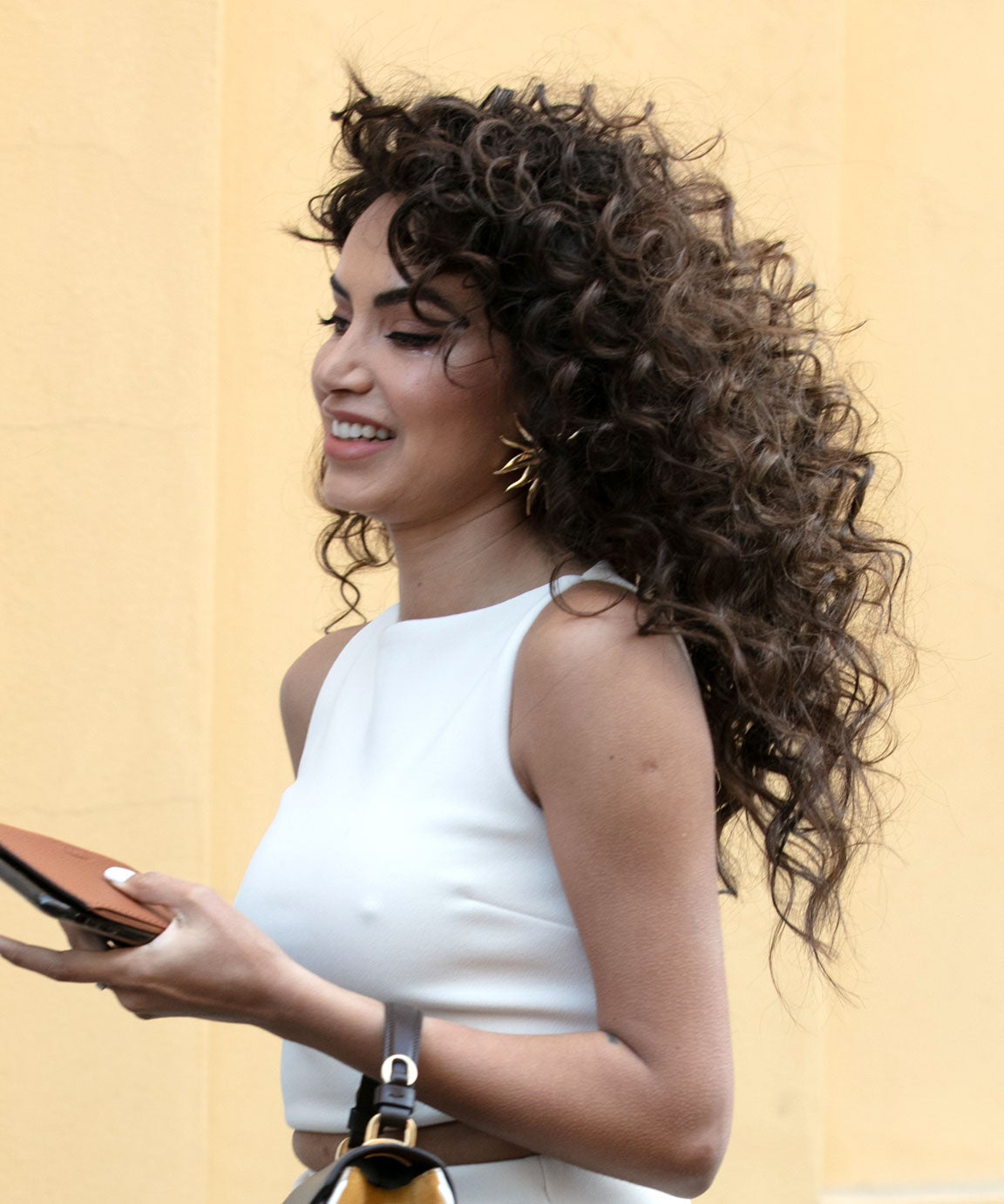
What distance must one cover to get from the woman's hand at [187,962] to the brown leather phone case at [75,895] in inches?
0.7

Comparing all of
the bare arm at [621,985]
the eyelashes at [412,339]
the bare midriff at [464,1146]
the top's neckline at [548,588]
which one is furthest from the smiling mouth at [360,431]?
the bare midriff at [464,1146]

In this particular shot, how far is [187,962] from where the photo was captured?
5.06 ft

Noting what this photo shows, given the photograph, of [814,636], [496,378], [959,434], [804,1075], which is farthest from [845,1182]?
[496,378]

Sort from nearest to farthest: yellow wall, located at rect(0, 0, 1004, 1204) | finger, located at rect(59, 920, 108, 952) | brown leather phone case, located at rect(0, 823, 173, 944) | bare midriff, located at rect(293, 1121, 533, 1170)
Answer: brown leather phone case, located at rect(0, 823, 173, 944) → finger, located at rect(59, 920, 108, 952) → bare midriff, located at rect(293, 1121, 533, 1170) → yellow wall, located at rect(0, 0, 1004, 1204)

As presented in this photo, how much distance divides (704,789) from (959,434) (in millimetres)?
2512

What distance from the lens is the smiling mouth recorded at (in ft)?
6.46

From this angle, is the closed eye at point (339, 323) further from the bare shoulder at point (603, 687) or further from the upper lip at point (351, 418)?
the bare shoulder at point (603, 687)

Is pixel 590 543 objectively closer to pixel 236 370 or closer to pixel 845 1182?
pixel 236 370

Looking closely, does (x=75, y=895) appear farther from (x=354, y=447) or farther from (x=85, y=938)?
(x=354, y=447)

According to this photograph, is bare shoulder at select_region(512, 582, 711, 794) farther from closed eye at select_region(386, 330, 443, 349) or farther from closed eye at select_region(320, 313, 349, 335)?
closed eye at select_region(320, 313, 349, 335)

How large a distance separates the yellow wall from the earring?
1460mm

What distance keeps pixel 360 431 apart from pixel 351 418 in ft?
0.06

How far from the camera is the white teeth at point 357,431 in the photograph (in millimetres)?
1969

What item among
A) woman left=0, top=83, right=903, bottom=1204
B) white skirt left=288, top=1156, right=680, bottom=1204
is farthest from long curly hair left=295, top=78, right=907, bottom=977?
white skirt left=288, top=1156, right=680, bottom=1204
